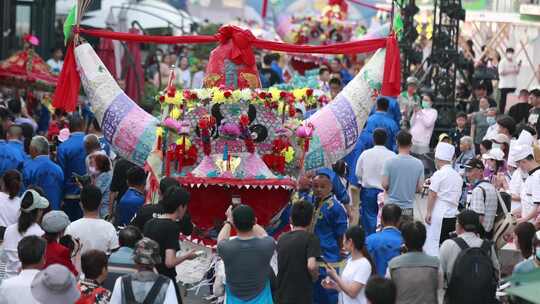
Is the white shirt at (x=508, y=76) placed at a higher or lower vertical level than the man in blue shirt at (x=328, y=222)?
higher

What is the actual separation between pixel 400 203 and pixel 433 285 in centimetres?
440

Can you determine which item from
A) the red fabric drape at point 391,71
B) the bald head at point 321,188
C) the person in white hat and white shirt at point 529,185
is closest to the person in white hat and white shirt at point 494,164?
the person in white hat and white shirt at point 529,185

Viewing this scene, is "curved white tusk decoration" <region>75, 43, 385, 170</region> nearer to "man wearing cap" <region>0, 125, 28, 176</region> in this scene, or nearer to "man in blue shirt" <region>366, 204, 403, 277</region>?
"man wearing cap" <region>0, 125, 28, 176</region>

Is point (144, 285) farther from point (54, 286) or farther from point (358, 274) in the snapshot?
point (358, 274)

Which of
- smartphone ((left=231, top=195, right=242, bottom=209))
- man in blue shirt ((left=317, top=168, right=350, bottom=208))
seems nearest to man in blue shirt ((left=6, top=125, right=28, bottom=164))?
smartphone ((left=231, top=195, right=242, bottom=209))

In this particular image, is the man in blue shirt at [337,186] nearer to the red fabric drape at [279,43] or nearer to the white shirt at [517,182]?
the red fabric drape at [279,43]

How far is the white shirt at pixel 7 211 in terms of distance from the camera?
44.0ft

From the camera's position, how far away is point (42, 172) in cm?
1530

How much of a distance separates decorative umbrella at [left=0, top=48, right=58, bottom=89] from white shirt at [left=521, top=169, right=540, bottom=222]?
11.6 meters

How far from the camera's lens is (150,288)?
32.6 ft

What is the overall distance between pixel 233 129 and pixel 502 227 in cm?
278

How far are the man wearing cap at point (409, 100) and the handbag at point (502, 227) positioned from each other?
8.46 metres

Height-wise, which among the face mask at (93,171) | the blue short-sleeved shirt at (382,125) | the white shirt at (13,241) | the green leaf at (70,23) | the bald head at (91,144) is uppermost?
the green leaf at (70,23)

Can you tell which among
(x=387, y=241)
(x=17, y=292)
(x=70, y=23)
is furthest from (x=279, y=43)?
(x=17, y=292)
